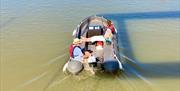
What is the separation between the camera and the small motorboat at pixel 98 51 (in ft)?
35.6

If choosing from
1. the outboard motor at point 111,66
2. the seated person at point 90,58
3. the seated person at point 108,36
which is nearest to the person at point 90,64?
the seated person at point 90,58

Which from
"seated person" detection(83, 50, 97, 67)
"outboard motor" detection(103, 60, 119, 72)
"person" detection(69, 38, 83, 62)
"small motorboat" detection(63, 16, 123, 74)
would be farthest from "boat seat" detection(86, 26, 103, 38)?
"outboard motor" detection(103, 60, 119, 72)

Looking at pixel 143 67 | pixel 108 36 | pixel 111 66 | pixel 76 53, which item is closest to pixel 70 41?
pixel 108 36

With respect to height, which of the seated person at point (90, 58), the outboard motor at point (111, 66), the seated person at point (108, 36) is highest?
the seated person at point (108, 36)

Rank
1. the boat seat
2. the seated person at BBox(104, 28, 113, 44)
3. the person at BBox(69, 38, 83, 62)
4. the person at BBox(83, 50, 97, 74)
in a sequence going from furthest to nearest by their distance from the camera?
the boat seat < the seated person at BBox(104, 28, 113, 44) < the person at BBox(69, 38, 83, 62) < the person at BBox(83, 50, 97, 74)

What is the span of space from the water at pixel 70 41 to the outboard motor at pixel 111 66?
340mm

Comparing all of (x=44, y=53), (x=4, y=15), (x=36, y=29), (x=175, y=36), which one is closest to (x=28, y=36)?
(x=36, y=29)

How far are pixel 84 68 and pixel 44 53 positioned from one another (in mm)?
2825

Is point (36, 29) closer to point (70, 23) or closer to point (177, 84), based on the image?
point (70, 23)

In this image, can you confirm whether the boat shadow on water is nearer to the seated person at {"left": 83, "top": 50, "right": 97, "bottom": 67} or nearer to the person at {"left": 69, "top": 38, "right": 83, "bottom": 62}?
the seated person at {"left": 83, "top": 50, "right": 97, "bottom": 67}

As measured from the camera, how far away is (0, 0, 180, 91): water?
11.0 meters

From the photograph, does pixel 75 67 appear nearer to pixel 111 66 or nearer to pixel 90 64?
pixel 90 64

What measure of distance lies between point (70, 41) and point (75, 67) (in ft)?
12.3

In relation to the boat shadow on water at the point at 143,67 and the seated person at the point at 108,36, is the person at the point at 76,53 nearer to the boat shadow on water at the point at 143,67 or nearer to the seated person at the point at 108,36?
the seated person at the point at 108,36
